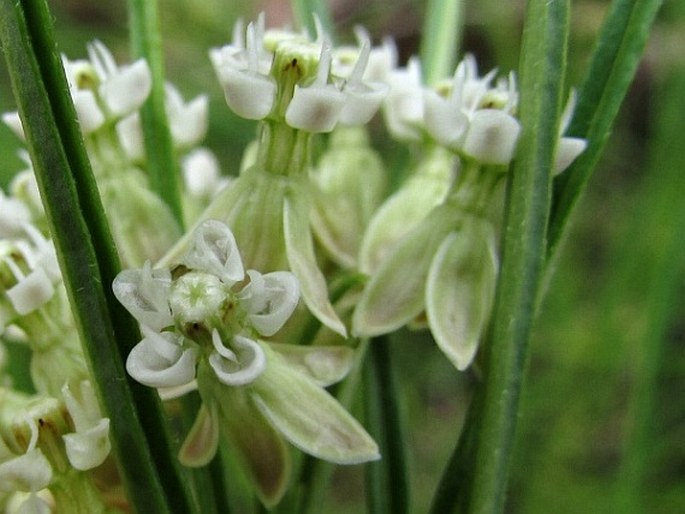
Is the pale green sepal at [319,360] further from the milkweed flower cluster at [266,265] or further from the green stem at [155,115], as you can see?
the green stem at [155,115]

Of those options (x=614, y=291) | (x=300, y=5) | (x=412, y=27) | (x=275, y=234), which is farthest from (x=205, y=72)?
(x=275, y=234)

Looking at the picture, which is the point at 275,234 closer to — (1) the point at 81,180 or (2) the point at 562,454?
(1) the point at 81,180

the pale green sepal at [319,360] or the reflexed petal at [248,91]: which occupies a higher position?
the reflexed petal at [248,91]

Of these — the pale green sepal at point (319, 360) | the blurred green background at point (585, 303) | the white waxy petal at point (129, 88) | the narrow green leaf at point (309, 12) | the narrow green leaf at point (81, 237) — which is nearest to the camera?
the narrow green leaf at point (81, 237)

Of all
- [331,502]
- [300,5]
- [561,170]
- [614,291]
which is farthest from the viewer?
[331,502]

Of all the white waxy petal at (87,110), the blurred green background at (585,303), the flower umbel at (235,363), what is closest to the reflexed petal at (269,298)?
the flower umbel at (235,363)
